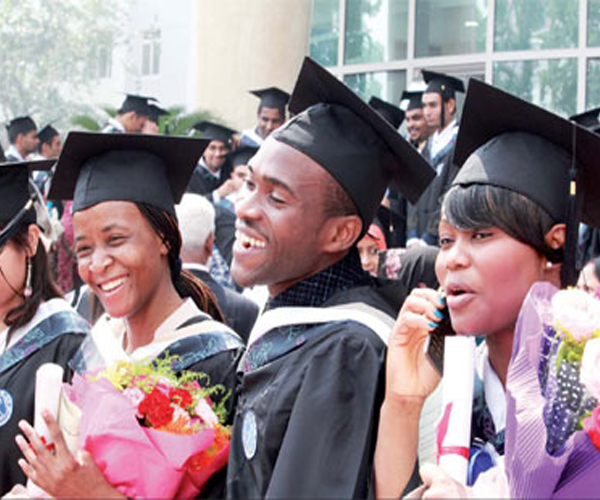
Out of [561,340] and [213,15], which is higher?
[213,15]

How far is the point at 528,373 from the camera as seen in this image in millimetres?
2037

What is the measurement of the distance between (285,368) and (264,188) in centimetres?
48

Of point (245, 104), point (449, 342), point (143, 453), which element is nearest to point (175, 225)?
point (143, 453)

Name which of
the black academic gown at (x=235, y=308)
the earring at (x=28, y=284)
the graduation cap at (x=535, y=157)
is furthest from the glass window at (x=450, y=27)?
the graduation cap at (x=535, y=157)

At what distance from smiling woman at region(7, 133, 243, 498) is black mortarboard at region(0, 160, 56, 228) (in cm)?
21

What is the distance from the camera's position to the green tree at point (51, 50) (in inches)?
1148

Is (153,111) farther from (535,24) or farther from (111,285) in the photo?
(111,285)

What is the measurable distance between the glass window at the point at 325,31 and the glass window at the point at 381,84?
0.51 m

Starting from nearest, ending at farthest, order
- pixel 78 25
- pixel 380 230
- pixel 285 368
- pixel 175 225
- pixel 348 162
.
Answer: pixel 285 368 < pixel 348 162 < pixel 175 225 < pixel 380 230 < pixel 78 25

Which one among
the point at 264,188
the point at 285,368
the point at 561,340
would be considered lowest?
the point at 285,368

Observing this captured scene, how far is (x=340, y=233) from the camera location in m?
2.71

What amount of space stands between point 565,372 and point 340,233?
0.80 meters

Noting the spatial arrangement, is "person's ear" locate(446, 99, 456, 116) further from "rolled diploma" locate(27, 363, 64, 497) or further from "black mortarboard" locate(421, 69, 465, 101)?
"rolled diploma" locate(27, 363, 64, 497)

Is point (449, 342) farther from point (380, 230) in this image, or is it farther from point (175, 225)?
point (380, 230)
